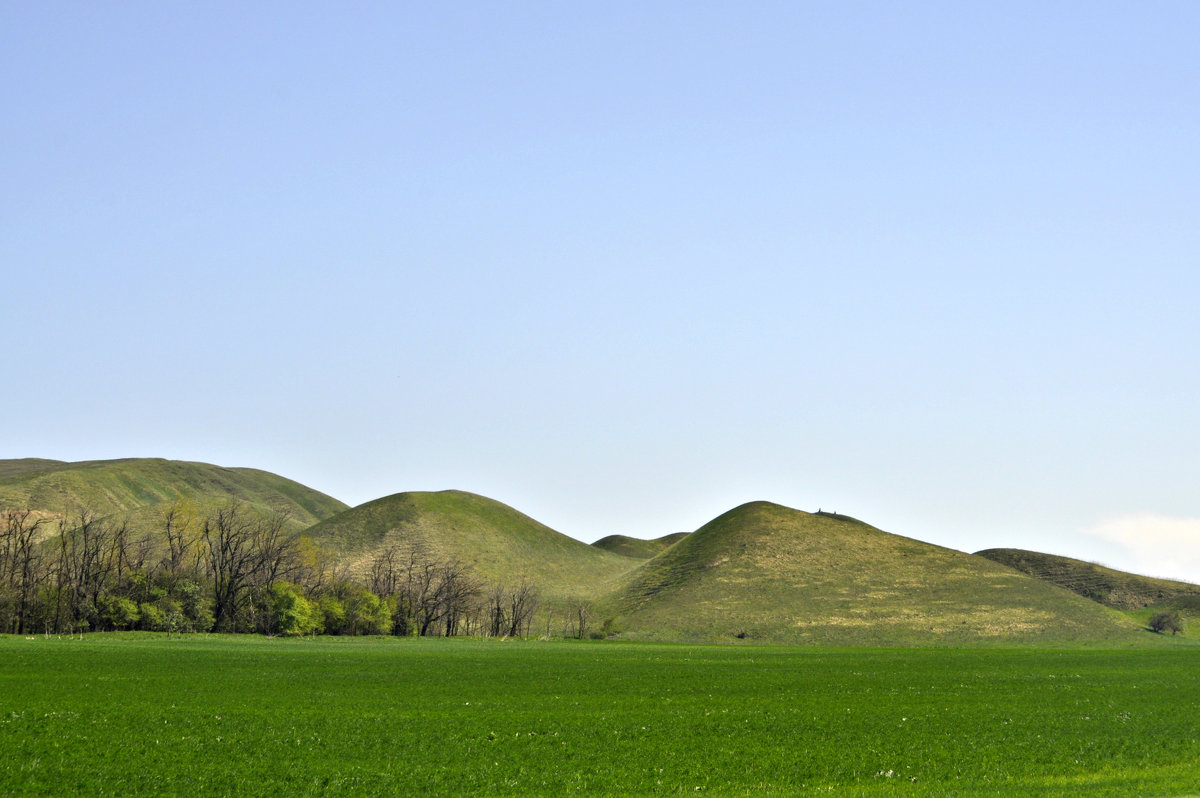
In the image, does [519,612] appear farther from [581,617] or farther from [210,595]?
[210,595]

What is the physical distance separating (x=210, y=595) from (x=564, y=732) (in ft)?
343

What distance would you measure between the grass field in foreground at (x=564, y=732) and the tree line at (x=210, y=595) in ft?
198

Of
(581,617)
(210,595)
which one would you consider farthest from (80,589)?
(581,617)

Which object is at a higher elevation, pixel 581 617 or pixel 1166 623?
pixel 1166 623

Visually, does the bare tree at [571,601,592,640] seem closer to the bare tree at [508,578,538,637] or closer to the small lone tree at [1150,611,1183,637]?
the bare tree at [508,578,538,637]

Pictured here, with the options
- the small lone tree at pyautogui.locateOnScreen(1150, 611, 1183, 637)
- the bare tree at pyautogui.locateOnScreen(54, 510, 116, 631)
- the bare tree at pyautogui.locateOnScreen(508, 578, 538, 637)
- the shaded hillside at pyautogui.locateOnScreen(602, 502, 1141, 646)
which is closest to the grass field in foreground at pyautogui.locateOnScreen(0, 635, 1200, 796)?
the bare tree at pyautogui.locateOnScreen(54, 510, 116, 631)

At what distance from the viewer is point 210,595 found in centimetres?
12512

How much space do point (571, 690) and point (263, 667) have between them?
838 inches

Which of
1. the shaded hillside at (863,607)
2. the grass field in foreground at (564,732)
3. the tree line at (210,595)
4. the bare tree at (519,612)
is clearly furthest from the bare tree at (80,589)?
the shaded hillside at (863,607)

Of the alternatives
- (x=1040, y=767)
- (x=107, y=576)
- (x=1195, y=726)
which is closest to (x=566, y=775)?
(x=1040, y=767)

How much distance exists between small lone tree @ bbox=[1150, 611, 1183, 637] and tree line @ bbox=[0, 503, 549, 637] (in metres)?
108

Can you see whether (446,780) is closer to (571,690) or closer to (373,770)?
(373,770)

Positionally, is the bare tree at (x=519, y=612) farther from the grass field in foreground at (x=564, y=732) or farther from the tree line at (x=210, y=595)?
the grass field in foreground at (x=564, y=732)

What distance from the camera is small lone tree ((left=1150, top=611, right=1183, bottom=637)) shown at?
17625 cm
